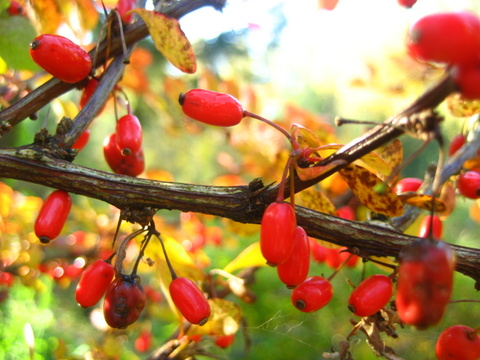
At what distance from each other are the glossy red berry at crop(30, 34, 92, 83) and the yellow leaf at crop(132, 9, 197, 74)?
137mm

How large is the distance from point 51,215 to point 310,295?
0.42m

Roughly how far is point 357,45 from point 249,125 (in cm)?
73

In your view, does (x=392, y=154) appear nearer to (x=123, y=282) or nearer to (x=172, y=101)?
(x=123, y=282)

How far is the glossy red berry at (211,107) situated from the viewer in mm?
584

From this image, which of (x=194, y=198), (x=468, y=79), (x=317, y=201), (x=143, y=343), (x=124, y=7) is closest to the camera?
(x=468, y=79)

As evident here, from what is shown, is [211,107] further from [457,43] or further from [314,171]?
[457,43]

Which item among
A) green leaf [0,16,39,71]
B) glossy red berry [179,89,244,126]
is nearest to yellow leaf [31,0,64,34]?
green leaf [0,16,39,71]

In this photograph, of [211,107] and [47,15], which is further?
[47,15]

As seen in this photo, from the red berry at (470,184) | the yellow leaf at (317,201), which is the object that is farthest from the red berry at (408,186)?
the yellow leaf at (317,201)

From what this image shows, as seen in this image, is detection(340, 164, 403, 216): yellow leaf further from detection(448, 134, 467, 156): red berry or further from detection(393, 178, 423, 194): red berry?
detection(448, 134, 467, 156): red berry

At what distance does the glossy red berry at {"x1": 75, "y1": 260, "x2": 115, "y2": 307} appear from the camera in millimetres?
631

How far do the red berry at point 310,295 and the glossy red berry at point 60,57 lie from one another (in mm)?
515

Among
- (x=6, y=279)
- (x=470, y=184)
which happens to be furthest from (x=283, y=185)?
(x=6, y=279)

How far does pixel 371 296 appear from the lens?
1.84 feet
